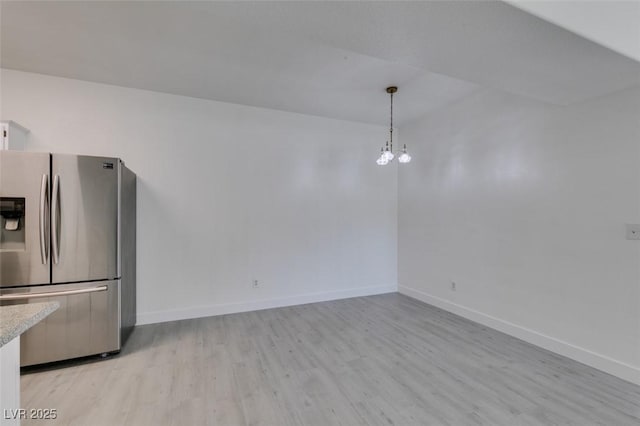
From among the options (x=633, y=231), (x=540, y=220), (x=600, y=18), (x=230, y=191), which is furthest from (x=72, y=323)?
(x=633, y=231)

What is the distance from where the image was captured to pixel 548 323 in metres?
2.96

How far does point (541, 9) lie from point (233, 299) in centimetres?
408

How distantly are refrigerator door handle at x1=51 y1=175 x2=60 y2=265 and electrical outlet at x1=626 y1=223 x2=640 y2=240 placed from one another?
4.91 meters

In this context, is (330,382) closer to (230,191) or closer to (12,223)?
(230,191)

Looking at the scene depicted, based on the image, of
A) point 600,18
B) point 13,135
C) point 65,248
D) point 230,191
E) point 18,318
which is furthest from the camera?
point 230,191

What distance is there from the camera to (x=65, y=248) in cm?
259

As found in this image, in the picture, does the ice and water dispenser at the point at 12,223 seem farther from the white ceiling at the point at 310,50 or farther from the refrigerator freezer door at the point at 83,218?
the white ceiling at the point at 310,50

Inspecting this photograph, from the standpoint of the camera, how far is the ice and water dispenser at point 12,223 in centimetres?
244

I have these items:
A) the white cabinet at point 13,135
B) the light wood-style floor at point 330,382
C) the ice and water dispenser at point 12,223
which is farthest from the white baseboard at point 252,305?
the white cabinet at point 13,135

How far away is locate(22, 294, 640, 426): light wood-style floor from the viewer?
77.9 inches

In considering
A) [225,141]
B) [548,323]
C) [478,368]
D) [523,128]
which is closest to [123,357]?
[225,141]

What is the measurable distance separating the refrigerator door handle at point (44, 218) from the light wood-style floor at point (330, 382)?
1.02m

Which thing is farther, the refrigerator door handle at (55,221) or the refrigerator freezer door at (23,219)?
the refrigerator door handle at (55,221)

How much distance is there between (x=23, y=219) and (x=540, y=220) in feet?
16.0
